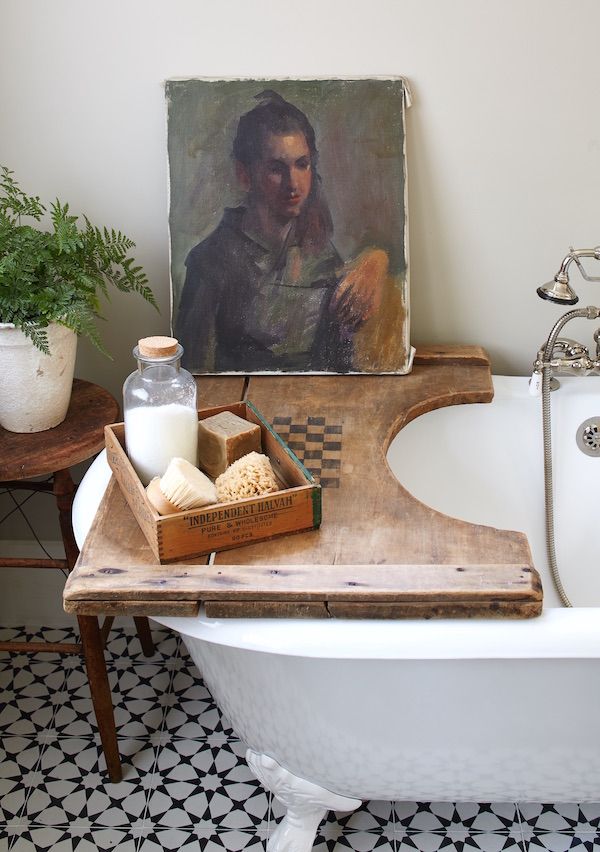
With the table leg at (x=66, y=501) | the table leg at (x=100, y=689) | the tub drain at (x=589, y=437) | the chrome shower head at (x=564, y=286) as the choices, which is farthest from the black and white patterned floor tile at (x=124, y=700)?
the chrome shower head at (x=564, y=286)

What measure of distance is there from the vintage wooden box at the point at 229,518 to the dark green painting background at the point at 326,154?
1.81 feet

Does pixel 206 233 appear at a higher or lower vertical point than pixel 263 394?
higher

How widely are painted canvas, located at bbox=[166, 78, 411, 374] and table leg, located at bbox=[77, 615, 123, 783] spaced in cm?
52

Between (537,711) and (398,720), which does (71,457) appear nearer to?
(398,720)

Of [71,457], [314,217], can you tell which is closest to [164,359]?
[71,457]

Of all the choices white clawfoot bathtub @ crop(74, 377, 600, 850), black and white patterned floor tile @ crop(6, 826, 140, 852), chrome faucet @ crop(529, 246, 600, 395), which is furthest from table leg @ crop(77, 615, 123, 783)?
chrome faucet @ crop(529, 246, 600, 395)

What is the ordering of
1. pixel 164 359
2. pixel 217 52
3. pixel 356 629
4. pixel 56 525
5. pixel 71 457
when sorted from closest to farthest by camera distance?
pixel 356 629, pixel 164 359, pixel 71 457, pixel 217 52, pixel 56 525

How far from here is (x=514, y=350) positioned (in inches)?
71.9

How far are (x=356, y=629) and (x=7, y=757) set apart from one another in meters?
1.00

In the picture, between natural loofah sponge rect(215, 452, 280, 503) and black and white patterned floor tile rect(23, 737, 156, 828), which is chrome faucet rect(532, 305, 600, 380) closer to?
natural loofah sponge rect(215, 452, 280, 503)

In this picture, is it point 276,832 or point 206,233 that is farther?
point 206,233

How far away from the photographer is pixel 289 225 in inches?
65.0

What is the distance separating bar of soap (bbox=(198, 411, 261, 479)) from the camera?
129cm

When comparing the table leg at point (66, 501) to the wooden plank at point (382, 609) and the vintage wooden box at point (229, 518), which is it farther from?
the wooden plank at point (382, 609)
